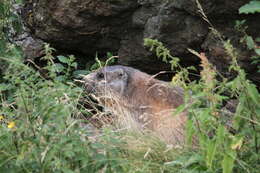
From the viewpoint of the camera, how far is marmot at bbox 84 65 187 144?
220 inches

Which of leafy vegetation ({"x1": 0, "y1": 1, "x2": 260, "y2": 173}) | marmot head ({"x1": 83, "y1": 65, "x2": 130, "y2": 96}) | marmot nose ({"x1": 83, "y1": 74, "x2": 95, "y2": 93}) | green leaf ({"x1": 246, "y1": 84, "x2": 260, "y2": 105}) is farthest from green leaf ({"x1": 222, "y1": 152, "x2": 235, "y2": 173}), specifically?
marmot nose ({"x1": 83, "y1": 74, "x2": 95, "y2": 93})

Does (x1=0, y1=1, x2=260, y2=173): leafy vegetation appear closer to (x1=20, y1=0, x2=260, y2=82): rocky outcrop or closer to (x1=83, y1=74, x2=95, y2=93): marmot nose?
(x1=83, y1=74, x2=95, y2=93): marmot nose

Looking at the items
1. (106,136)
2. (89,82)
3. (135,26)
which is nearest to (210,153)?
(106,136)

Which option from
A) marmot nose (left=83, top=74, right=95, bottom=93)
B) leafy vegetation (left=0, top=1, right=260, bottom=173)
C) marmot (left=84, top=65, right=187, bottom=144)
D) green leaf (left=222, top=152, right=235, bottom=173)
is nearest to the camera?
green leaf (left=222, top=152, right=235, bottom=173)

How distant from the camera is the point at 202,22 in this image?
7.09 metres

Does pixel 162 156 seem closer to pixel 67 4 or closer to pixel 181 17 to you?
pixel 181 17

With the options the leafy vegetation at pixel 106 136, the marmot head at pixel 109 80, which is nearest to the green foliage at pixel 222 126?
the leafy vegetation at pixel 106 136

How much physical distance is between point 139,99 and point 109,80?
0.55 meters

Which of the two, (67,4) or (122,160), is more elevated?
(67,4)

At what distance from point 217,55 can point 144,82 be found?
1.03 meters

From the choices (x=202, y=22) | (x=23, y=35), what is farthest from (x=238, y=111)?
A: (x=23, y=35)

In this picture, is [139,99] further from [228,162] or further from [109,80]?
[228,162]

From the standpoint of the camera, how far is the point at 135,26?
765 centimetres

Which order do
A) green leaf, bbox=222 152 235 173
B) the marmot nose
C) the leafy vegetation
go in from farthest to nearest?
the marmot nose < the leafy vegetation < green leaf, bbox=222 152 235 173
